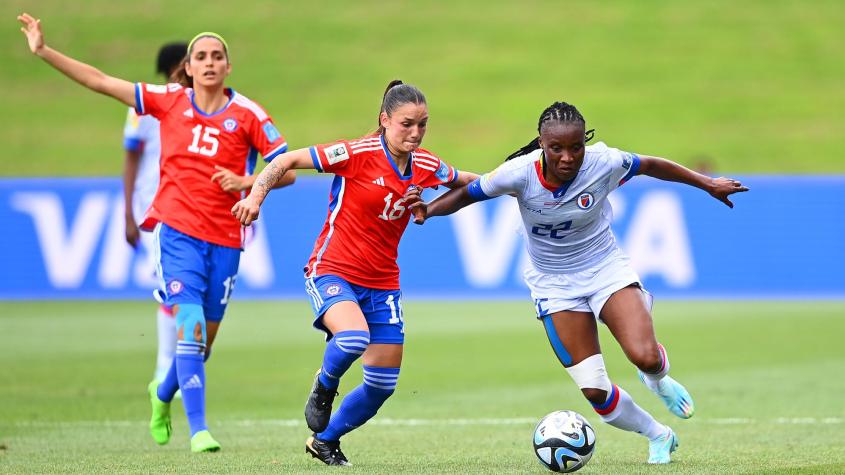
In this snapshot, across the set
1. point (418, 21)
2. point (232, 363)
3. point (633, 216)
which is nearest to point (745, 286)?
point (633, 216)

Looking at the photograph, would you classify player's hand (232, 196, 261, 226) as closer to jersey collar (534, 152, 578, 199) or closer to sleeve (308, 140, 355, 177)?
sleeve (308, 140, 355, 177)

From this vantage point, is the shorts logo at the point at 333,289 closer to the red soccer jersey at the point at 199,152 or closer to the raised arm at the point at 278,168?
the raised arm at the point at 278,168

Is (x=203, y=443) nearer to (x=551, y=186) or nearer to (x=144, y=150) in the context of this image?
(x=551, y=186)

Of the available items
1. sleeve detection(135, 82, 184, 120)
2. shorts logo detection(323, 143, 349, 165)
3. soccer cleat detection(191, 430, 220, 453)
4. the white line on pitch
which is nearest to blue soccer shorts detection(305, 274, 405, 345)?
shorts logo detection(323, 143, 349, 165)

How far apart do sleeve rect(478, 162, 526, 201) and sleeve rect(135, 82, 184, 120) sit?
7.81 feet

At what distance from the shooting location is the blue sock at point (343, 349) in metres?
7.72

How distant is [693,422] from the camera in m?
10.3

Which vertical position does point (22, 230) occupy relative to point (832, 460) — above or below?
below

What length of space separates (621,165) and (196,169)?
2.84 meters

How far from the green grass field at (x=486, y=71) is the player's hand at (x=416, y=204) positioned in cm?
2522

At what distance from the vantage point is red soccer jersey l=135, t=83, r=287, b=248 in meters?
8.97

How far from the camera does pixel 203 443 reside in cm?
834

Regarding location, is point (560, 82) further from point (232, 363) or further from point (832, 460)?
point (832, 460)

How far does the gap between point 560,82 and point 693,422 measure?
2835cm
